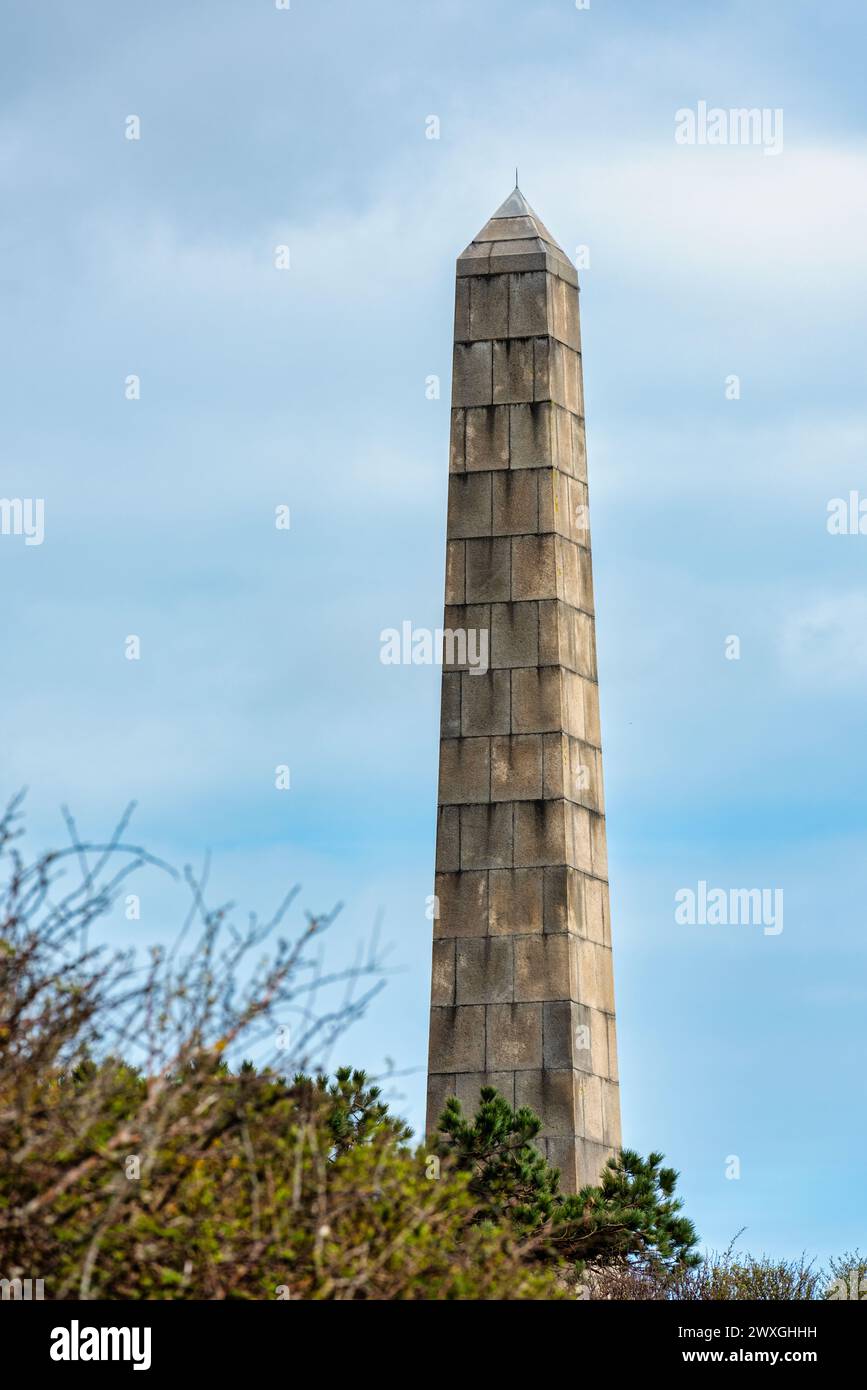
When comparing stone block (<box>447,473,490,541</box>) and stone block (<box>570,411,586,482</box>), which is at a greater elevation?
stone block (<box>570,411,586,482</box>)

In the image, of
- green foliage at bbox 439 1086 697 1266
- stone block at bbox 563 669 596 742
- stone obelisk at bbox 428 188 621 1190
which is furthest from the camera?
stone block at bbox 563 669 596 742

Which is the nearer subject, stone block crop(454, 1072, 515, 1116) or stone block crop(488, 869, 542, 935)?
stone block crop(454, 1072, 515, 1116)

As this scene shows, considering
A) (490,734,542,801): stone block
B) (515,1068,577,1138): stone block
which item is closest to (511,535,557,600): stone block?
(490,734,542,801): stone block

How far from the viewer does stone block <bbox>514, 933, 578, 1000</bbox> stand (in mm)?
26531

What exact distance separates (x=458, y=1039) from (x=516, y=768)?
3.02 m

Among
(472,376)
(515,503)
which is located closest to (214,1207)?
(515,503)

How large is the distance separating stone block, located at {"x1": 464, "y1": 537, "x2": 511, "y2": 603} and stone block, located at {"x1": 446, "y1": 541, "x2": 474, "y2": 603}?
77 millimetres

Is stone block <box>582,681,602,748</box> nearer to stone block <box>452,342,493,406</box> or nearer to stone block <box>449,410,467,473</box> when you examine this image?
stone block <box>449,410,467,473</box>

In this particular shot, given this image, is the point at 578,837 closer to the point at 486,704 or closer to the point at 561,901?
the point at 561,901

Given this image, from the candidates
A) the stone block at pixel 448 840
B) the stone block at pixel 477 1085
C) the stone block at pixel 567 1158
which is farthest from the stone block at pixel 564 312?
the stone block at pixel 567 1158

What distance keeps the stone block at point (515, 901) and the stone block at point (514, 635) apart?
1.60m

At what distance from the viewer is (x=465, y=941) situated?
89.1ft
